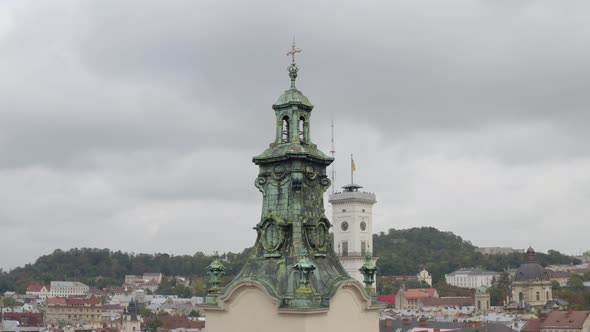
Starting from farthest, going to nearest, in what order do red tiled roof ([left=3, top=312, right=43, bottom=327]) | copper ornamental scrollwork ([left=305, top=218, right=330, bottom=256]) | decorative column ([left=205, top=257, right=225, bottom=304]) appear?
red tiled roof ([left=3, top=312, right=43, bottom=327]), decorative column ([left=205, top=257, right=225, bottom=304]), copper ornamental scrollwork ([left=305, top=218, right=330, bottom=256])

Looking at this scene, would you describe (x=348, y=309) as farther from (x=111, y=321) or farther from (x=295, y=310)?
(x=111, y=321)

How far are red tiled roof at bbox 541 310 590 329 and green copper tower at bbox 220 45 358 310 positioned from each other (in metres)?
79.1

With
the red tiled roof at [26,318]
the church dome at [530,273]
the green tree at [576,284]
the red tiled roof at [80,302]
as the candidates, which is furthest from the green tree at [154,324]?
the green tree at [576,284]

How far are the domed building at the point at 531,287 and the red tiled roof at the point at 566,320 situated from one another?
47.9 metres

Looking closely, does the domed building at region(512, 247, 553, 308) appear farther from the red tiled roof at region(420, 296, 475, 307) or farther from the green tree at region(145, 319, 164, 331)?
the green tree at region(145, 319, 164, 331)

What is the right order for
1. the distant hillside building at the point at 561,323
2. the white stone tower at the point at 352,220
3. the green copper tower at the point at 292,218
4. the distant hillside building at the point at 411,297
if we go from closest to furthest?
the green copper tower at the point at 292,218 → the distant hillside building at the point at 561,323 → the white stone tower at the point at 352,220 → the distant hillside building at the point at 411,297

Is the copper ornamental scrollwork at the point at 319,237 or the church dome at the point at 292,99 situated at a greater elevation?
the church dome at the point at 292,99

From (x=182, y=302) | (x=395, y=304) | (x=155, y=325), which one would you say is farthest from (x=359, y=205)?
(x=182, y=302)

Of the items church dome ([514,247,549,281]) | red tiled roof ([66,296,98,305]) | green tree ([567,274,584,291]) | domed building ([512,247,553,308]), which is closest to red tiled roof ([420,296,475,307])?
domed building ([512,247,553,308])

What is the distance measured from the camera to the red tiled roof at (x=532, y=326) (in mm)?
85438

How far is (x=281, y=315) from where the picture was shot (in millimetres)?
13023

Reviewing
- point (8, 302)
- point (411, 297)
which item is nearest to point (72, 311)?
point (8, 302)

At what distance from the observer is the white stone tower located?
97500 mm

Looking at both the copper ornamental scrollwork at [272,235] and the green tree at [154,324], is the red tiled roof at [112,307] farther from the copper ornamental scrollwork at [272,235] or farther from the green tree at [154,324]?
the copper ornamental scrollwork at [272,235]
